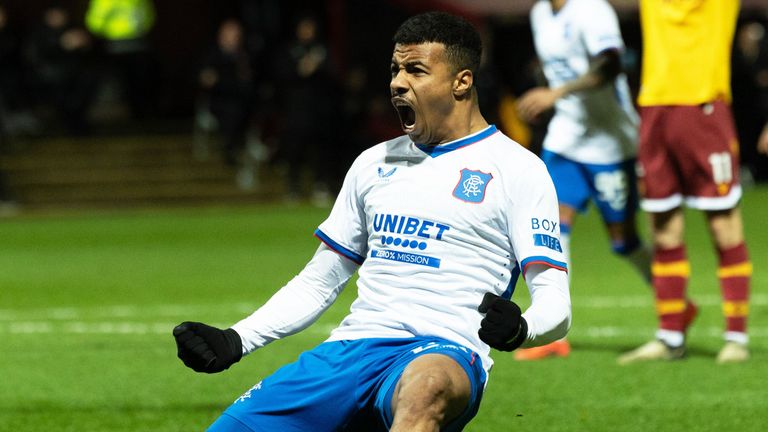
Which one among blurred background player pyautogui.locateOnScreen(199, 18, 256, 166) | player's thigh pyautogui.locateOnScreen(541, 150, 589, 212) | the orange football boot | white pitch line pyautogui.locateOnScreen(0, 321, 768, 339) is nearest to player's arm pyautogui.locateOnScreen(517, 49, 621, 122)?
player's thigh pyautogui.locateOnScreen(541, 150, 589, 212)

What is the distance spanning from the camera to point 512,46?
27656 millimetres

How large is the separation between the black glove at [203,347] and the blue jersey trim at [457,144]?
2.71 feet

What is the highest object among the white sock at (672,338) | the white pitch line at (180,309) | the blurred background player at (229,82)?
the white sock at (672,338)

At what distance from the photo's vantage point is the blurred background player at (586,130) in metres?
8.28

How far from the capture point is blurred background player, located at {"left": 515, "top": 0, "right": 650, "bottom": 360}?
828 cm

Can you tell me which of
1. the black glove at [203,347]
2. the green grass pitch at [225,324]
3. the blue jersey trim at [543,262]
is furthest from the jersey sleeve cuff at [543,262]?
the green grass pitch at [225,324]

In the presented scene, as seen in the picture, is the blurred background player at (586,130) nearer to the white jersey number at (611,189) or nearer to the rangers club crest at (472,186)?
the white jersey number at (611,189)

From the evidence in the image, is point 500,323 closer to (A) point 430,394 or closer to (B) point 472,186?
(A) point 430,394

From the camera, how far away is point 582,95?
8.55 metres

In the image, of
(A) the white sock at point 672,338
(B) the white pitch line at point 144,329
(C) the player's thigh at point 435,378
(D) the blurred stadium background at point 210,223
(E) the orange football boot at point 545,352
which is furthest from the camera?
(B) the white pitch line at point 144,329

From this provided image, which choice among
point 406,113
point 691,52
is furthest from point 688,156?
point 406,113

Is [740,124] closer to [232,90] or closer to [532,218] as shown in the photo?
[232,90]

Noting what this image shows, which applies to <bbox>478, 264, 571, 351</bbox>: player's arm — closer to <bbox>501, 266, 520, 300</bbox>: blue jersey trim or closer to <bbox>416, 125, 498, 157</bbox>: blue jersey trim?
<bbox>501, 266, 520, 300</bbox>: blue jersey trim

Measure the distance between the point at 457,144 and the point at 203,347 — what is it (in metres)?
0.97
